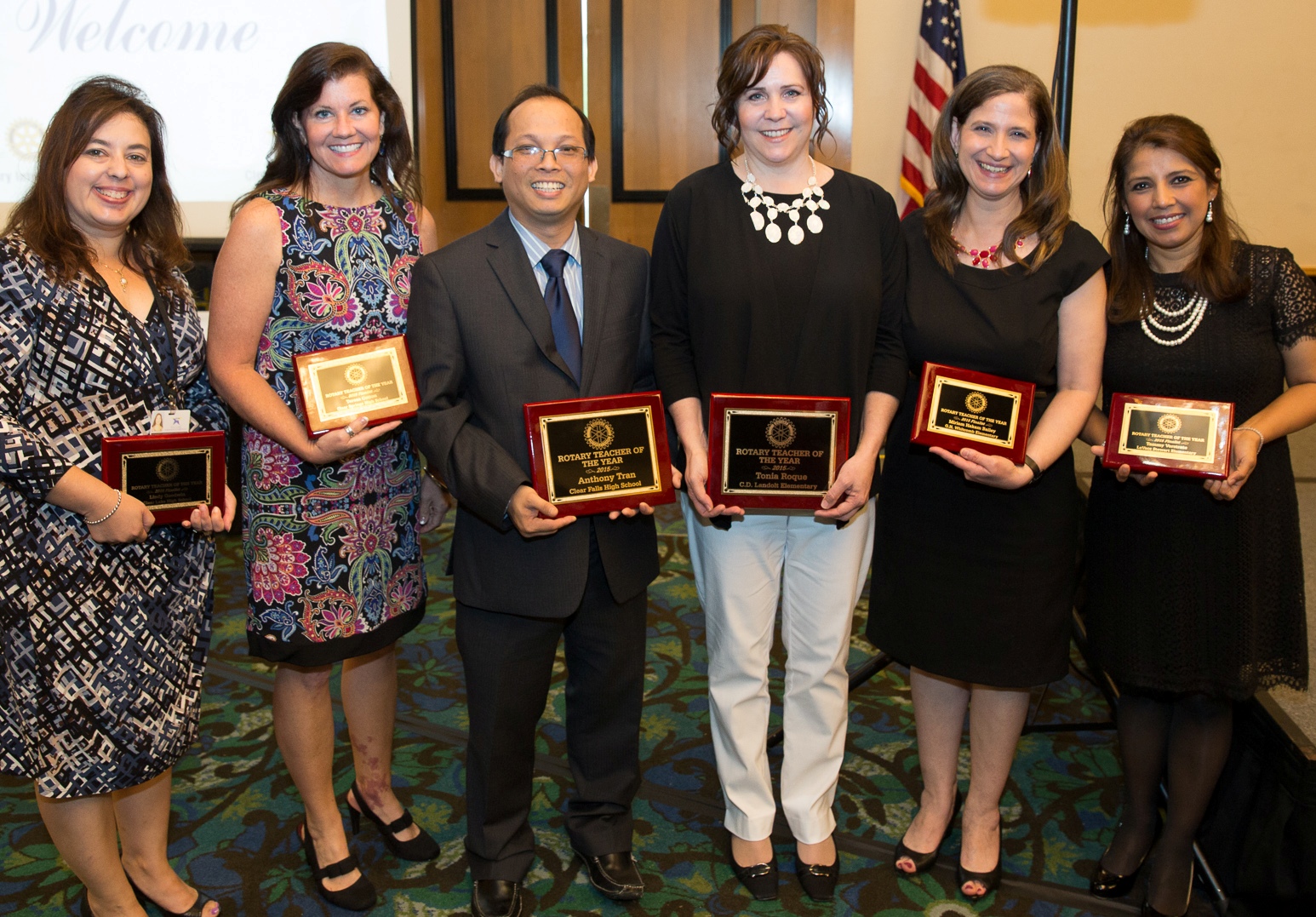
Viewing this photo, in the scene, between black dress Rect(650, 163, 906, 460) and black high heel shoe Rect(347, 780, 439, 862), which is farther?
black high heel shoe Rect(347, 780, 439, 862)

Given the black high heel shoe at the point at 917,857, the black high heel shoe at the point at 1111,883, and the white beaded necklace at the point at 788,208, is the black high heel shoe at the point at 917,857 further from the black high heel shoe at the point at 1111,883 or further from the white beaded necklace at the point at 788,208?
the white beaded necklace at the point at 788,208

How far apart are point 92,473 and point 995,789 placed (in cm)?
203

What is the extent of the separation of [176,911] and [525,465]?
1.28m

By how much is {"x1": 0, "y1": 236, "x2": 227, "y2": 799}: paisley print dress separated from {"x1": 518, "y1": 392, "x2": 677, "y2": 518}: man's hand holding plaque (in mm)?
731

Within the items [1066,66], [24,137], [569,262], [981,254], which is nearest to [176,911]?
[569,262]

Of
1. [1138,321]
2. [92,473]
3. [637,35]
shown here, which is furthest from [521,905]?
[637,35]

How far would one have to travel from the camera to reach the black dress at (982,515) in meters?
2.08

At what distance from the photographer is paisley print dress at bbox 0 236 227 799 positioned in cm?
181

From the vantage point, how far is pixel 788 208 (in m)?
2.07

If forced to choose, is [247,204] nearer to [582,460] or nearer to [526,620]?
[582,460]

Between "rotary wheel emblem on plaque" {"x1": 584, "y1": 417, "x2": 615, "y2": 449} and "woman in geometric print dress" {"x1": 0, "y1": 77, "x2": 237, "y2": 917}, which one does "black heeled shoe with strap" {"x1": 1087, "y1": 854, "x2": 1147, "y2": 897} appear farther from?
"woman in geometric print dress" {"x1": 0, "y1": 77, "x2": 237, "y2": 917}

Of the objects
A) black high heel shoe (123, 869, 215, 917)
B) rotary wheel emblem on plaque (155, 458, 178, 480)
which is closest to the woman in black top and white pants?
rotary wheel emblem on plaque (155, 458, 178, 480)

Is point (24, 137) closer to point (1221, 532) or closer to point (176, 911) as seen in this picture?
point (176, 911)

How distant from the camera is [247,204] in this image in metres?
2.01
